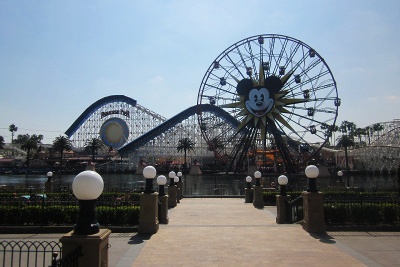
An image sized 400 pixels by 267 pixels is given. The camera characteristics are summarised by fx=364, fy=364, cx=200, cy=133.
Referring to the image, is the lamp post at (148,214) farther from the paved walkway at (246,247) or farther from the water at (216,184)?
the water at (216,184)

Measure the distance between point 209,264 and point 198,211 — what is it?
10.8 meters

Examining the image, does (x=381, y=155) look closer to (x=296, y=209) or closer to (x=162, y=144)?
(x=162, y=144)

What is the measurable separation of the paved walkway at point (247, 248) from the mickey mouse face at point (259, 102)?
109ft

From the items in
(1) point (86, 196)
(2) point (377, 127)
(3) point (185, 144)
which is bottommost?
(1) point (86, 196)

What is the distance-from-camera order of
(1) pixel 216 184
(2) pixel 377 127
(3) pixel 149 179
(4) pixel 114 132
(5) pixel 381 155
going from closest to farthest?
1. (3) pixel 149 179
2. (1) pixel 216 184
3. (5) pixel 381 155
4. (4) pixel 114 132
5. (2) pixel 377 127

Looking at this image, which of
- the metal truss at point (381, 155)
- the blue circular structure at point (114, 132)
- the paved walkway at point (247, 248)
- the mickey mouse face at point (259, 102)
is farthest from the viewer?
the blue circular structure at point (114, 132)

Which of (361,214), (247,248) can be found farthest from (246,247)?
(361,214)

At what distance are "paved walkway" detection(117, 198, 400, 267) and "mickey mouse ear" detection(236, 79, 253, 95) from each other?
34.6 m

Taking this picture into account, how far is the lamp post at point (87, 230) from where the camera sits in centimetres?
579

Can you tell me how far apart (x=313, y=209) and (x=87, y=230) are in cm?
905

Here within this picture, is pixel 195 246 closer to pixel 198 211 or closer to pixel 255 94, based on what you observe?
pixel 198 211

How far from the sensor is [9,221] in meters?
14.2

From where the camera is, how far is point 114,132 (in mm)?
101500

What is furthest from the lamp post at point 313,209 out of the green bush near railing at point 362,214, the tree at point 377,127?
the tree at point 377,127
